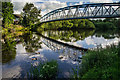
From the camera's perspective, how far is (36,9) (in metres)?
52.7

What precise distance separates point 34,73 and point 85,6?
21.5 m

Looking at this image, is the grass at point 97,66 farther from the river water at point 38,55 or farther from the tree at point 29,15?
the tree at point 29,15

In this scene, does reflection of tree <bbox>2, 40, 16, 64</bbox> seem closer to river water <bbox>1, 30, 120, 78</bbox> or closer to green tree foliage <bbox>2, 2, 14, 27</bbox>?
river water <bbox>1, 30, 120, 78</bbox>

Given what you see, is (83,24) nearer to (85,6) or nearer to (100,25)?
(100,25)

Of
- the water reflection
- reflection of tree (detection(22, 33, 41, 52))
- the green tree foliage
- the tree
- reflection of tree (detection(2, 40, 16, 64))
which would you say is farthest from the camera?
the tree

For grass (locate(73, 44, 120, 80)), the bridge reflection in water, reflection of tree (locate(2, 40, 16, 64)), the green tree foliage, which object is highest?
the green tree foliage

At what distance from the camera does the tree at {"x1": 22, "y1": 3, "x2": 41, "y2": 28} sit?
50.3 meters

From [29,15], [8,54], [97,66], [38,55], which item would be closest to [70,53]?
[38,55]

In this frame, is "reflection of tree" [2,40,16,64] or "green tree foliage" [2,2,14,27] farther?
"green tree foliage" [2,2,14,27]

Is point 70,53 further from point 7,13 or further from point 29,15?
point 29,15

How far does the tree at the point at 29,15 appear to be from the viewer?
5035 centimetres

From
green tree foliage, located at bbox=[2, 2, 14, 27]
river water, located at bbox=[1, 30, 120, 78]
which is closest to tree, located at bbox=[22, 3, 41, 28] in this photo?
green tree foliage, located at bbox=[2, 2, 14, 27]

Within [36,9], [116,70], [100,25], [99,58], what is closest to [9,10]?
[36,9]

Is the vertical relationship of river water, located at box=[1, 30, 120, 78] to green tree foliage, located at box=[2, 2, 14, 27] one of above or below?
below
